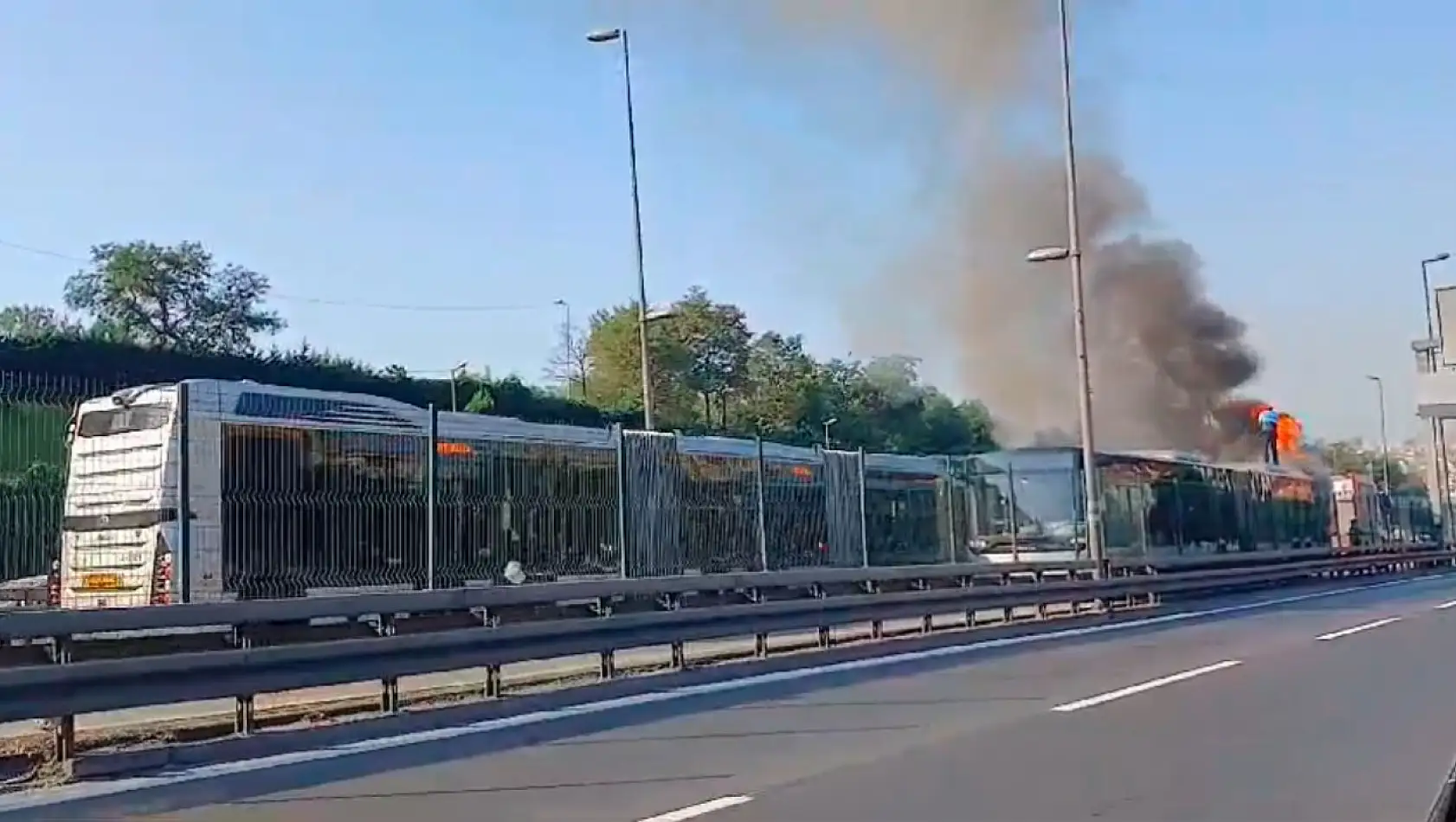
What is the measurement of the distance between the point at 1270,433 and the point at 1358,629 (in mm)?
36672

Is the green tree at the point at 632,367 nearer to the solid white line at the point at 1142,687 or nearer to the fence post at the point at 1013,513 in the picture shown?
the fence post at the point at 1013,513

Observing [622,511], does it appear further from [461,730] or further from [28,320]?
[28,320]

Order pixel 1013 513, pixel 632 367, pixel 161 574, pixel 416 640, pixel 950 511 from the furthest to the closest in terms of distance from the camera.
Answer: pixel 632 367 → pixel 1013 513 → pixel 950 511 → pixel 161 574 → pixel 416 640

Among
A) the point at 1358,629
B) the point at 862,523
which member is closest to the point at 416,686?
the point at 862,523

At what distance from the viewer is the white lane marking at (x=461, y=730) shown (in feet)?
27.1

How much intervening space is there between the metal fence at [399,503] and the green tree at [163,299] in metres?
40.6

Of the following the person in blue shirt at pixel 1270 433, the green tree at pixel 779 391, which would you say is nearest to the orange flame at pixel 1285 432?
the person in blue shirt at pixel 1270 433

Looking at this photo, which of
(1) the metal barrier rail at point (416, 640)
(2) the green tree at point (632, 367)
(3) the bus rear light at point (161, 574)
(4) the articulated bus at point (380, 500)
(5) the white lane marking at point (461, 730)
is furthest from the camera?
(2) the green tree at point (632, 367)

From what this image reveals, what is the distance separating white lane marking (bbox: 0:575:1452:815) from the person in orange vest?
118 ft

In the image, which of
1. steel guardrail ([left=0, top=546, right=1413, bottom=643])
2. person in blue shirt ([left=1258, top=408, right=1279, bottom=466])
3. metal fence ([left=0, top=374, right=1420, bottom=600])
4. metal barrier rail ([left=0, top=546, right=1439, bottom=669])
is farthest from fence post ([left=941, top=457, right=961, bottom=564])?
person in blue shirt ([left=1258, top=408, right=1279, bottom=466])

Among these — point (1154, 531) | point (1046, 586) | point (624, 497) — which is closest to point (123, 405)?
point (624, 497)

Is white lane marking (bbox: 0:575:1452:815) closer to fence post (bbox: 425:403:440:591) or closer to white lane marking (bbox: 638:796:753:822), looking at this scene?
white lane marking (bbox: 638:796:753:822)

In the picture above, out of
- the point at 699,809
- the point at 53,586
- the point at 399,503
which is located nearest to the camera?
the point at 699,809

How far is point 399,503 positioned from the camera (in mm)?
15742
